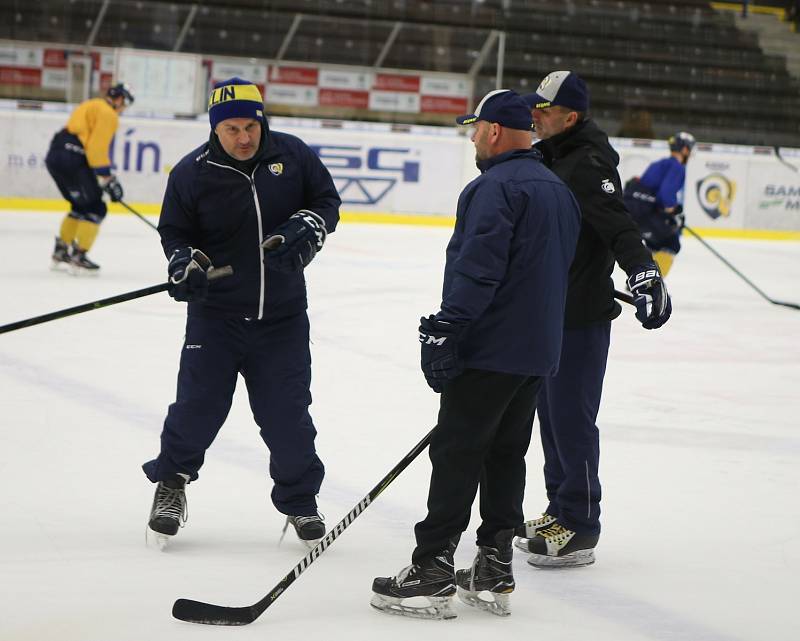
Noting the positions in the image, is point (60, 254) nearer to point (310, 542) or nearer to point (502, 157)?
point (310, 542)

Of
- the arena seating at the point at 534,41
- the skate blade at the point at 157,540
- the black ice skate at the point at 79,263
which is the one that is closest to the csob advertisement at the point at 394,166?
the arena seating at the point at 534,41

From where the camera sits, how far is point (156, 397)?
5.02 meters

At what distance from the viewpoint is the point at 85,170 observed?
841 cm

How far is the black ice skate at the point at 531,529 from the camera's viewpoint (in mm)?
3336

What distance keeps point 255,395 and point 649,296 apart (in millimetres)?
1043

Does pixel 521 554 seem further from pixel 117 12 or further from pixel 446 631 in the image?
pixel 117 12

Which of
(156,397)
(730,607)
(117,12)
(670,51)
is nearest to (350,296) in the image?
(156,397)

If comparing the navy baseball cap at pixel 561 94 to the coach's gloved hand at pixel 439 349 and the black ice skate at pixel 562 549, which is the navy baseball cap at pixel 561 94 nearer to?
the coach's gloved hand at pixel 439 349

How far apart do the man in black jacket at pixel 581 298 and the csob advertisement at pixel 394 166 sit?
8816 millimetres

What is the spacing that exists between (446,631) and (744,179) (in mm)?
11655

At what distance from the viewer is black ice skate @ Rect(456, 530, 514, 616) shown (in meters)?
2.84

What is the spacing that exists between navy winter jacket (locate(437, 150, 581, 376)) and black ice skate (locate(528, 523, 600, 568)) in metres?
0.64

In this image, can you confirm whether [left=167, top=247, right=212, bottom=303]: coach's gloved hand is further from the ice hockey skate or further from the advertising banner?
the advertising banner

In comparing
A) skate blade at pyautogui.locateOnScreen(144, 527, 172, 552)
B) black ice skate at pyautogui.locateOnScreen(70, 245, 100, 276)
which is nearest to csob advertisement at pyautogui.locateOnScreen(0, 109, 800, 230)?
black ice skate at pyautogui.locateOnScreen(70, 245, 100, 276)
